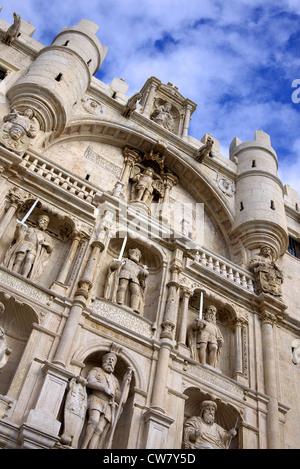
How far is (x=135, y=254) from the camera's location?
1421cm

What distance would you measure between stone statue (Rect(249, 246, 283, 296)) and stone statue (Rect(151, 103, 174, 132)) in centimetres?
695

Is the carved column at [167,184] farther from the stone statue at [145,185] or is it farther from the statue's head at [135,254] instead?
the statue's head at [135,254]

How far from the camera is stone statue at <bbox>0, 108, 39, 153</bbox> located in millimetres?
13641

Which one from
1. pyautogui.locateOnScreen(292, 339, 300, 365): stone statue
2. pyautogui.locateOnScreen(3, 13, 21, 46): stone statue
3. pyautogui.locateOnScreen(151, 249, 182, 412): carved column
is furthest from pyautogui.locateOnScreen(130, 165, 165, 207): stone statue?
pyautogui.locateOnScreen(292, 339, 300, 365): stone statue

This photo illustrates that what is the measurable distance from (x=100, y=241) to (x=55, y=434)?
5207 millimetres

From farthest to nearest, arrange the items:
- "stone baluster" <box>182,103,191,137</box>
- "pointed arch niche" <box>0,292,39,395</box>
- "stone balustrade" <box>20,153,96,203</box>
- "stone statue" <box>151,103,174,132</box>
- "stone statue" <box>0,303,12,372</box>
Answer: "stone baluster" <box>182,103,191,137</box> < "stone statue" <box>151,103,174,132</box> < "stone balustrade" <box>20,153,96,203</box> < "pointed arch niche" <box>0,292,39,395</box> < "stone statue" <box>0,303,12,372</box>

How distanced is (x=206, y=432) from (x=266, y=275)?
5.88m

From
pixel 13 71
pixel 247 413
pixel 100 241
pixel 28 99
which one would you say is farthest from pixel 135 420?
pixel 13 71

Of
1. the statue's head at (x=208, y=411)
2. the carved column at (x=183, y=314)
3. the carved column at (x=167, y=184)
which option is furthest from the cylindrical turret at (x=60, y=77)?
the statue's head at (x=208, y=411)

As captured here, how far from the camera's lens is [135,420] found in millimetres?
10500

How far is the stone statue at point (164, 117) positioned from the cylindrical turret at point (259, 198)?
3067 millimetres

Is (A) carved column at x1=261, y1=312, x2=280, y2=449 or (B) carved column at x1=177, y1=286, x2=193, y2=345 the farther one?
(B) carved column at x1=177, y1=286, x2=193, y2=345

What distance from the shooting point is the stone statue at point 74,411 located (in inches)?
371

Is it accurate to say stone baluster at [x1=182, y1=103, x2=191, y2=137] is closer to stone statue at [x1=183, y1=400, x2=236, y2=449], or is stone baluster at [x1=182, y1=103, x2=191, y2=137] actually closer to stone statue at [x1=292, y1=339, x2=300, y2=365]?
stone statue at [x1=292, y1=339, x2=300, y2=365]
